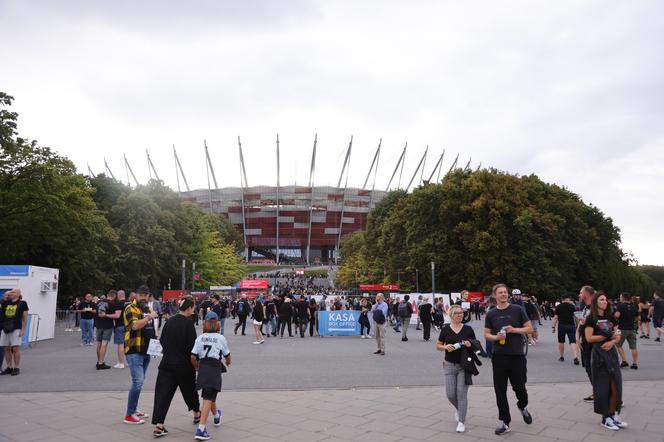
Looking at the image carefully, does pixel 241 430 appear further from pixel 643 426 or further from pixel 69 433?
pixel 643 426

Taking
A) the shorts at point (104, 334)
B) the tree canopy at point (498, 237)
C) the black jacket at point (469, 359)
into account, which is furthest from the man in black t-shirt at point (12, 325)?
the tree canopy at point (498, 237)

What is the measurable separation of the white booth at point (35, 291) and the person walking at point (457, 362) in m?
14.9

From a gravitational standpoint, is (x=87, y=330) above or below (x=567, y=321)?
below

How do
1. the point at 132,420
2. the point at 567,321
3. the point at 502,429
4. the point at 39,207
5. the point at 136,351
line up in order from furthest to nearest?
the point at 39,207 < the point at 567,321 < the point at 136,351 < the point at 132,420 < the point at 502,429

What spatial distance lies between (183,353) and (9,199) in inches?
958

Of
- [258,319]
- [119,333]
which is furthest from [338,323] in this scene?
[119,333]

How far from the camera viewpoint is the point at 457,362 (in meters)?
6.38

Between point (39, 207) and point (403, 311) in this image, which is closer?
point (403, 311)

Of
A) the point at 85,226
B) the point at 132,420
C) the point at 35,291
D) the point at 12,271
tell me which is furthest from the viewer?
the point at 85,226

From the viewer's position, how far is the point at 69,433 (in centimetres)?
619

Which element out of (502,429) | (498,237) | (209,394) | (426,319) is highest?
(498,237)

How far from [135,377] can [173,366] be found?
0.99m

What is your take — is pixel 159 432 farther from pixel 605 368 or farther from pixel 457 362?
pixel 605 368

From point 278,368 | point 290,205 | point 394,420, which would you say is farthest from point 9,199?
point 290,205
